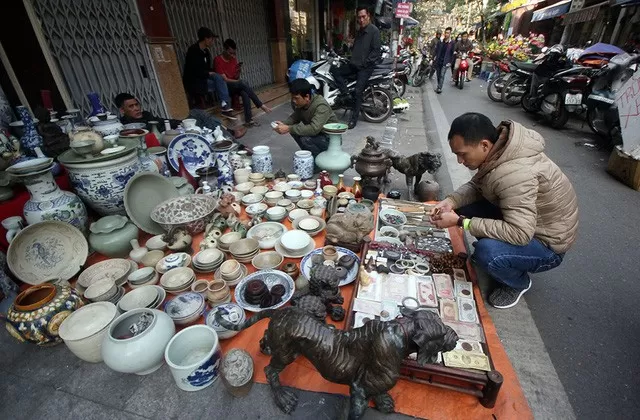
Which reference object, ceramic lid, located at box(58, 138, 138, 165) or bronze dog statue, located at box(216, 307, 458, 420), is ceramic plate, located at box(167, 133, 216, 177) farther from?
bronze dog statue, located at box(216, 307, 458, 420)

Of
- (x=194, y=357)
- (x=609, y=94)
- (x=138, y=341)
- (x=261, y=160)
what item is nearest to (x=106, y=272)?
(x=138, y=341)

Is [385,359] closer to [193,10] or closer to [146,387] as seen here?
[146,387]

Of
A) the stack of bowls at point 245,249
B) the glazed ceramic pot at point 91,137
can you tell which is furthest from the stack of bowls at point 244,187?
the glazed ceramic pot at point 91,137

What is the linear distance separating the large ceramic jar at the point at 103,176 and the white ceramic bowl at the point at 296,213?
1.63 metres

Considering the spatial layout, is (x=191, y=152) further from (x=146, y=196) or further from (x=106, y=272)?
(x=106, y=272)

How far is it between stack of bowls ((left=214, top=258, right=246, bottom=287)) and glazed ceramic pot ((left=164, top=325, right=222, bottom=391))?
0.45 metres

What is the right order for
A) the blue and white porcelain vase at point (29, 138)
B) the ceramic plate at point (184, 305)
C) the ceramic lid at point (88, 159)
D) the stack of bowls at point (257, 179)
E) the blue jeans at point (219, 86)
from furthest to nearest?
the blue jeans at point (219, 86), the stack of bowls at point (257, 179), the blue and white porcelain vase at point (29, 138), the ceramic lid at point (88, 159), the ceramic plate at point (184, 305)

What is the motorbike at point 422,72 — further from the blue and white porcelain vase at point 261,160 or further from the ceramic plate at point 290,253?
the ceramic plate at point 290,253

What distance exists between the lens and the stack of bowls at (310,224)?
2.93 metres

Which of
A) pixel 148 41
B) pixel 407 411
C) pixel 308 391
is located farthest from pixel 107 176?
pixel 148 41

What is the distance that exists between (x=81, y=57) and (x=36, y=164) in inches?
116

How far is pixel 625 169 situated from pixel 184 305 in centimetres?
612

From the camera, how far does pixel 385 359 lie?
1346mm

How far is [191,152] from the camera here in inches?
140
